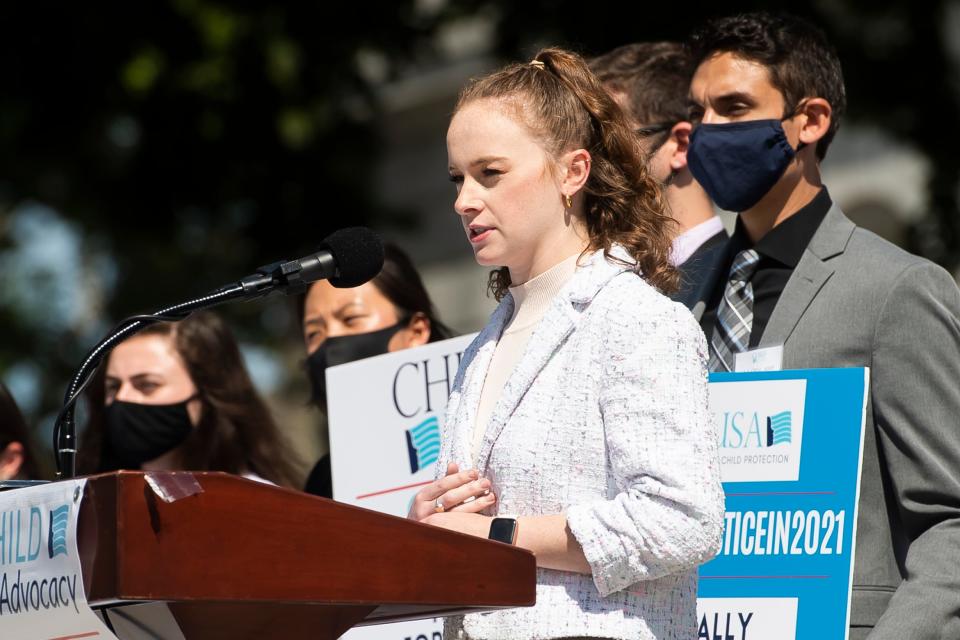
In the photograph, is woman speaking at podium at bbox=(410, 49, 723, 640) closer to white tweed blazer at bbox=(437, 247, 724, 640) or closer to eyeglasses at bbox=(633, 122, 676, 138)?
white tweed blazer at bbox=(437, 247, 724, 640)

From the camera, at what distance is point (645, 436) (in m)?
2.66

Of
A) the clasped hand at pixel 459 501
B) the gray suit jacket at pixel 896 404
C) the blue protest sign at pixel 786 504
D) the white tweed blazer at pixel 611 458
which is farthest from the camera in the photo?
the blue protest sign at pixel 786 504

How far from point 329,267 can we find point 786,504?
3.96ft

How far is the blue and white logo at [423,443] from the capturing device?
4520 millimetres

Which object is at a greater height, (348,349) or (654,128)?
(654,128)

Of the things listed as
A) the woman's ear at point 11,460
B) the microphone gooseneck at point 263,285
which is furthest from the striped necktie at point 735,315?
the woman's ear at point 11,460

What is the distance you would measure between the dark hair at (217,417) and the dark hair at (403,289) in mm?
858

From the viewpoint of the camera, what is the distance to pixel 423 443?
4551 mm

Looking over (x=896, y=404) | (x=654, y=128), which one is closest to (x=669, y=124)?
(x=654, y=128)

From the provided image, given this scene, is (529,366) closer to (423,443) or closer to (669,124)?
(423,443)

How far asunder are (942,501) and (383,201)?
25.1ft

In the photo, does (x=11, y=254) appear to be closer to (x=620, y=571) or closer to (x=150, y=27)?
(x=150, y=27)

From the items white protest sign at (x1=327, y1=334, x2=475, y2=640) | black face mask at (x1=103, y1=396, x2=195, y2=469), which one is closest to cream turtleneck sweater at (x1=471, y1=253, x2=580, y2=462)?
white protest sign at (x1=327, y1=334, x2=475, y2=640)

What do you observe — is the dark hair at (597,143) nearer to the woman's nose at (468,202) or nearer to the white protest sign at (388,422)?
the woman's nose at (468,202)
